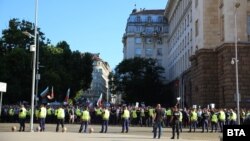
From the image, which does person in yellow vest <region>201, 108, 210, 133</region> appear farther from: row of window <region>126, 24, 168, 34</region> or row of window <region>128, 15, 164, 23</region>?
row of window <region>128, 15, 164, 23</region>

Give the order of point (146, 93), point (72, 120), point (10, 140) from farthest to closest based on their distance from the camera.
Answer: point (146, 93), point (72, 120), point (10, 140)

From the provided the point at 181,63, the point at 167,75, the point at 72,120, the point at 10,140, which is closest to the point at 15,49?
the point at 72,120

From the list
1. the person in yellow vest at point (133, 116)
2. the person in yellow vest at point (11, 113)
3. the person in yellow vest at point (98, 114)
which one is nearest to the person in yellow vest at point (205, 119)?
the person in yellow vest at point (133, 116)

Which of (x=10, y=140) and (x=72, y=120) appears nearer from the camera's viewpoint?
(x=10, y=140)

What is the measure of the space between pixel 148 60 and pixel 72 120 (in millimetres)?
59262

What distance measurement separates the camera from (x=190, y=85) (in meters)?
61.3

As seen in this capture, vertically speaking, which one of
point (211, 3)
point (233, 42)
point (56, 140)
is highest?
point (211, 3)

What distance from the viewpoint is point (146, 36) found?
12406 centimetres

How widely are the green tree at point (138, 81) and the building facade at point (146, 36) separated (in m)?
18.9

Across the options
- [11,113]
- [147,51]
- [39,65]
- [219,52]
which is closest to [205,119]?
[219,52]

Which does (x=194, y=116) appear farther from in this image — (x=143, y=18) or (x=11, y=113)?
(x=143, y=18)

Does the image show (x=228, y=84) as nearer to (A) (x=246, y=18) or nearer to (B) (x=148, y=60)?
(A) (x=246, y=18)

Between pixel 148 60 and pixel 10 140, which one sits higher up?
pixel 148 60

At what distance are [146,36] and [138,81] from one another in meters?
31.3
